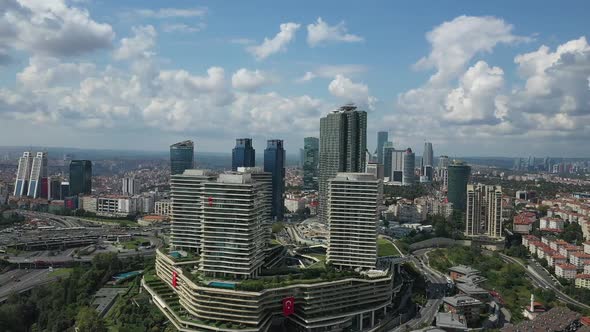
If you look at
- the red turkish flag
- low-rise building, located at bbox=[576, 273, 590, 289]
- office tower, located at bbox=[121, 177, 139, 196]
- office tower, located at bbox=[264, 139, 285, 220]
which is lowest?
low-rise building, located at bbox=[576, 273, 590, 289]

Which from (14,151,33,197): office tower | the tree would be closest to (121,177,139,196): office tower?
(14,151,33,197): office tower

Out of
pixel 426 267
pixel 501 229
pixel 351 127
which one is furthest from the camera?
pixel 501 229

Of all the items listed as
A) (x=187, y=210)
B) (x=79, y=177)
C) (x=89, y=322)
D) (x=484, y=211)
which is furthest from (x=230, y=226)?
(x=79, y=177)

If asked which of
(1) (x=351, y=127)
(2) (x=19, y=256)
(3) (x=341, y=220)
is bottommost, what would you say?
(2) (x=19, y=256)

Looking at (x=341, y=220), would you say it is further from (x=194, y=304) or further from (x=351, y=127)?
(x=351, y=127)

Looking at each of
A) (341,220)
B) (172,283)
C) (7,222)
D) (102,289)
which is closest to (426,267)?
(341,220)

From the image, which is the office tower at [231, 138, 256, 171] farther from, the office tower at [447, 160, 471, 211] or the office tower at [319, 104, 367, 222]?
the office tower at [447, 160, 471, 211]

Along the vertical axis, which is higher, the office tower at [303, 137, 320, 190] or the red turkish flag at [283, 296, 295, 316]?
the office tower at [303, 137, 320, 190]

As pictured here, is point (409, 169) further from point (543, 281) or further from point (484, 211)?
point (543, 281)

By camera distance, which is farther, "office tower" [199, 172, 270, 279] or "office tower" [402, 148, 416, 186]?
"office tower" [402, 148, 416, 186]
